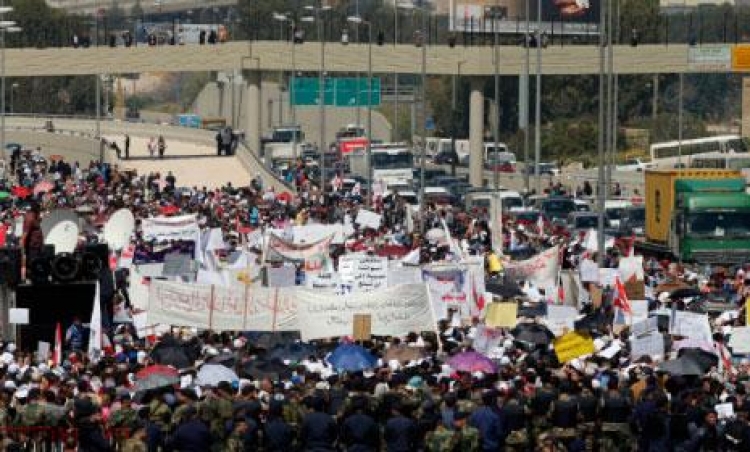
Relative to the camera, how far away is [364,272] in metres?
38.2

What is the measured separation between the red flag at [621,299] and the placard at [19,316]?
6980 millimetres

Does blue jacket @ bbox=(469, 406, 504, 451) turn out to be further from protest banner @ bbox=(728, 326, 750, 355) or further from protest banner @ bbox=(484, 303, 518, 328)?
protest banner @ bbox=(484, 303, 518, 328)

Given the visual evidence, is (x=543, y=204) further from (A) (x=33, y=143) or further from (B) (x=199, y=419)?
(B) (x=199, y=419)

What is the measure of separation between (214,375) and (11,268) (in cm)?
775

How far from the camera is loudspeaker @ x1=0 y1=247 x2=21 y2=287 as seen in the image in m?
37.5

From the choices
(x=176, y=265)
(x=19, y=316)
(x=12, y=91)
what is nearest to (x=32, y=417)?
(x=19, y=316)

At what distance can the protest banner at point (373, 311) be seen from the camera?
113 feet

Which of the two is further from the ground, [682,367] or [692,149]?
[682,367]

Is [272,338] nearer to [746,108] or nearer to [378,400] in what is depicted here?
[378,400]

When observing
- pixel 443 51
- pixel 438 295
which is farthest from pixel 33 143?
pixel 438 295

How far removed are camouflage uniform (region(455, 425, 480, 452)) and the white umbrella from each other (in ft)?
12.3

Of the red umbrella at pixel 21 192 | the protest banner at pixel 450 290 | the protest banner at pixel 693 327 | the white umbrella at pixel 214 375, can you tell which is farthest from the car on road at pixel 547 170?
the white umbrella at pixel 214 375

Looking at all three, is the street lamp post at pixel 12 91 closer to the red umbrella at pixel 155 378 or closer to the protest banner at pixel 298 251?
the protest banner at pixel 298 251

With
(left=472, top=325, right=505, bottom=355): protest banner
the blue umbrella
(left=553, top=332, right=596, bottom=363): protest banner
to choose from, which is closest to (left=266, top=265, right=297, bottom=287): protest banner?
(left=472, top=325, right=505, bottom=355): protest banner
